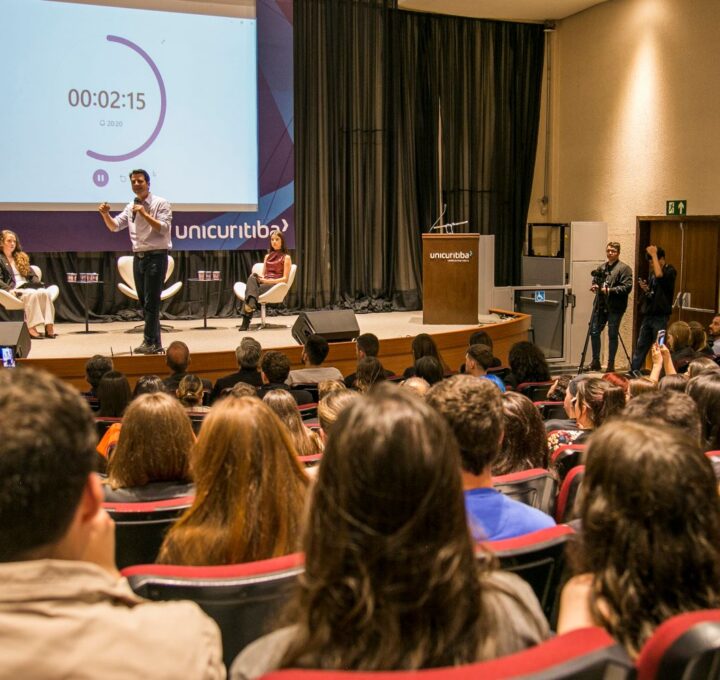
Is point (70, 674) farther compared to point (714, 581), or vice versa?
point (714, 581)

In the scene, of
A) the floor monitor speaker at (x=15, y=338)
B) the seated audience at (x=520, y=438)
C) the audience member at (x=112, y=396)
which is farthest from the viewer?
the floor monitor speaker at (x=15, y=338)

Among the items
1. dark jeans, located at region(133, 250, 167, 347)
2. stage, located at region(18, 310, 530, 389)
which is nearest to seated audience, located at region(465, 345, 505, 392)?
stage, located at region(18, 310, 530, 389)

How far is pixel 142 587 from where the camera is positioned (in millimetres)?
1405

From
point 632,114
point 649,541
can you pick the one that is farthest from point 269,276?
point 649,541

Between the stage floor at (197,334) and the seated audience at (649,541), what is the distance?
590 centimetres

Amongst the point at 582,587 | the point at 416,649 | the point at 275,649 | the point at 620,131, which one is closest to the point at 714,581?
the point at 582,587

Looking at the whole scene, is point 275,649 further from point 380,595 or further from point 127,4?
point 127,4

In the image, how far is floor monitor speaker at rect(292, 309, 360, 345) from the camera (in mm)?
7355

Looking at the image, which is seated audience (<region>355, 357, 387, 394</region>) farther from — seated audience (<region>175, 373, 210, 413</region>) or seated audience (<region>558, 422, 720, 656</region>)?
seated audience (<region>558, 422, 720, 656</region>)

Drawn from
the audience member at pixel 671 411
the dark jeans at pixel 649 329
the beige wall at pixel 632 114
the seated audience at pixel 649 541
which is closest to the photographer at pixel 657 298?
the dark jeans at pixel 649 329

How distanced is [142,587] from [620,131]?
33.9 ft

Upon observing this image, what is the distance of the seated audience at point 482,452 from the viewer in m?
1.77

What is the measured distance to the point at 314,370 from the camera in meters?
5.51

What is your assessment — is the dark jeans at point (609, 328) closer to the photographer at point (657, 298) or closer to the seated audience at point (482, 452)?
the photographer at point (657, 298)
